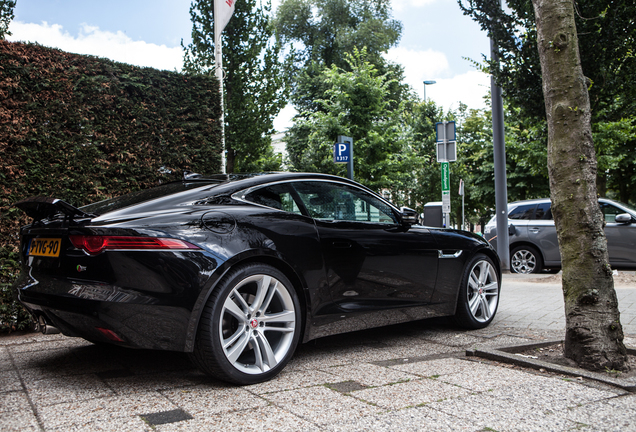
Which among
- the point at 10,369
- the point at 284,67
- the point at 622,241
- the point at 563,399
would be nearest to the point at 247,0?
the point at 284,67

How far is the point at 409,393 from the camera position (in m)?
3.18

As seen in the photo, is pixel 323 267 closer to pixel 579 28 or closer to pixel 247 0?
pixel 579 28

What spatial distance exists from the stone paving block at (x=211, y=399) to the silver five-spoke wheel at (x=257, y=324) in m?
0.18

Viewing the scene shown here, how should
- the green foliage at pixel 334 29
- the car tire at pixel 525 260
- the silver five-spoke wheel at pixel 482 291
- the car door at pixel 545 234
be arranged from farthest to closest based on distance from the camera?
→ the green foliage at pixel 334 29
the car tire at pixel 525 260
the car door at pixel 545 234
the silver five-spoke wheel at pixel 482 291

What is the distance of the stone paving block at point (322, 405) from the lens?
109 inches

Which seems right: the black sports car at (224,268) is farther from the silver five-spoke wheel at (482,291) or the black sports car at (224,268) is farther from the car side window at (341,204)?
the silver five-spoke wheel at (482,291)

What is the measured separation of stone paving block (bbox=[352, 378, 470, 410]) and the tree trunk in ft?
3.68

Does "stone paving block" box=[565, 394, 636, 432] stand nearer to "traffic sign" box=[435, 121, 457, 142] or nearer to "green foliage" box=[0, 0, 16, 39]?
"traffic sign" box=[435, 121, 457, 142]

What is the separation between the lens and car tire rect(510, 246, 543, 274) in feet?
39.7

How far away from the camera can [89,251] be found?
3.16m

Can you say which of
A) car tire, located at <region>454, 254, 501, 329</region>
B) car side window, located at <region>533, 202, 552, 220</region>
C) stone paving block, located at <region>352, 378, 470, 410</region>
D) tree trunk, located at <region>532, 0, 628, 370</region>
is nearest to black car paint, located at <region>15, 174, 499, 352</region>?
stone paving block, located at <region>352, 378, 470, 410</region>

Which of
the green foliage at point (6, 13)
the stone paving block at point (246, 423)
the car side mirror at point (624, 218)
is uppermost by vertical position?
the green foliage at point (6, 13)

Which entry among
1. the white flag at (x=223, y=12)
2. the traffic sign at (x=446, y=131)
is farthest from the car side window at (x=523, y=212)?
the white flag at (x=223, y=12)

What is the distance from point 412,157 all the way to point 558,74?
16.4m
